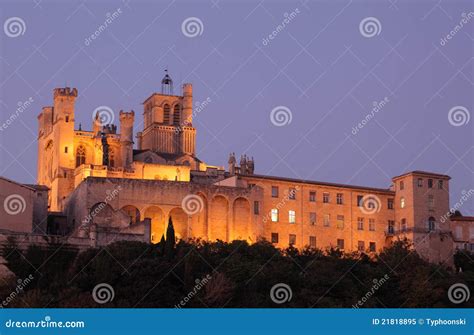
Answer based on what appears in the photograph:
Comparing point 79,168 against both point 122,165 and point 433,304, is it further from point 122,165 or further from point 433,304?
point 433,304

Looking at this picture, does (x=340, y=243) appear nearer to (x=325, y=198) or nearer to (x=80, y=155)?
(x=325, y=198)

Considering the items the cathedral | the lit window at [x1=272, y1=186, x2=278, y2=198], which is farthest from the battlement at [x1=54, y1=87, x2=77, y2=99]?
the lit window at [x1=272, y1=186, x2=278, y2=198]

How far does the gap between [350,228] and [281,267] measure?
18792mm

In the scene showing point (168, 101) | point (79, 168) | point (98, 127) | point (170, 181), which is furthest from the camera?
point (168, 101)

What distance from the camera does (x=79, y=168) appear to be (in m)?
78.0

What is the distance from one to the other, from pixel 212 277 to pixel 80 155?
3012 cm

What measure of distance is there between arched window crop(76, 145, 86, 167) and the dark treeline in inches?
776

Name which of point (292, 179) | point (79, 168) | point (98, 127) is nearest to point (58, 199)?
point (79, 168)

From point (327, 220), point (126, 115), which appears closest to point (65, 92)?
point (126, 115)

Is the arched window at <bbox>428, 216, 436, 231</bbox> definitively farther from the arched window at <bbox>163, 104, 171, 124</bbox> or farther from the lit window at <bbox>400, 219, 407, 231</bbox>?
the arched window at <bbox>163, 104, 171, 124</bbox>

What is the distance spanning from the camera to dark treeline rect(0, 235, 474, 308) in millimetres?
52594

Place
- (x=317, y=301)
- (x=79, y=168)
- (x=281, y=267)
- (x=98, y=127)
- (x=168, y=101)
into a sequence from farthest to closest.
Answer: (x=168, y=101)
(x=98, y=127)
(x=79, y=168)
(x=281, y=267)
(x=317, y=301)

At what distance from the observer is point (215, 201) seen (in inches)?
2864

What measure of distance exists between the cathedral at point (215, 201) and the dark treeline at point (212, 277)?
19.2 ft
